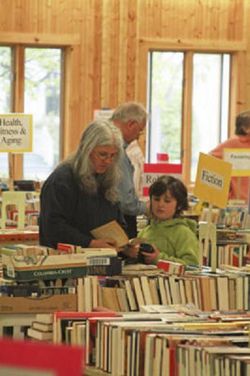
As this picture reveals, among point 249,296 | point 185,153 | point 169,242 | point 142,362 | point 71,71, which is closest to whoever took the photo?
point 142,362

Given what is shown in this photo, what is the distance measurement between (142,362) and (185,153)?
10.3 meters

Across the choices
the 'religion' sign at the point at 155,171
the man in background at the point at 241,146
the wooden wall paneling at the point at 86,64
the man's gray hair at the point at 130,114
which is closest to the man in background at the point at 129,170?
the man's gray hair at the point at 130,114

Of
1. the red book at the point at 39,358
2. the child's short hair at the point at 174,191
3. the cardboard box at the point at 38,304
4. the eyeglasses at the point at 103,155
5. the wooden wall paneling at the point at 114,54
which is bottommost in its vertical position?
the cardboard box at the point at 38,304

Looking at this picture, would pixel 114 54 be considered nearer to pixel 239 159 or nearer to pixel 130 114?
pixel 239 159

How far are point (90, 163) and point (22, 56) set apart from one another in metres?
7.85

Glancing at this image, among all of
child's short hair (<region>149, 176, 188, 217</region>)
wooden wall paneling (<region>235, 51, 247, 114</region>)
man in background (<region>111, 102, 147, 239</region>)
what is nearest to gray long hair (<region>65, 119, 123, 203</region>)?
man in background (<region>111, 102, 147, 239</region>)

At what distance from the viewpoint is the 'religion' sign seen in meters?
8.61

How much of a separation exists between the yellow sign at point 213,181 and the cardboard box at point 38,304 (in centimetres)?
141

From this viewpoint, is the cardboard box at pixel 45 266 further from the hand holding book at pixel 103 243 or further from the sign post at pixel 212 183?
the sign post at pixel 212 183

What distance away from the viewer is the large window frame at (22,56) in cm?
1295

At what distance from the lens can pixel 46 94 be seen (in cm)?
1337

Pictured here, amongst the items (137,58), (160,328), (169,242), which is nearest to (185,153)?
(137,58)

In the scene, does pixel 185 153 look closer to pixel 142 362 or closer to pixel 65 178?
pixel 65 178

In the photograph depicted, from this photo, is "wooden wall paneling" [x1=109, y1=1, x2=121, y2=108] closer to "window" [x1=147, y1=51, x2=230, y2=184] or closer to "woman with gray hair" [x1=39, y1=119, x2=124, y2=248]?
"window" [x1=147, y1=51, x2=230, y2=184]
